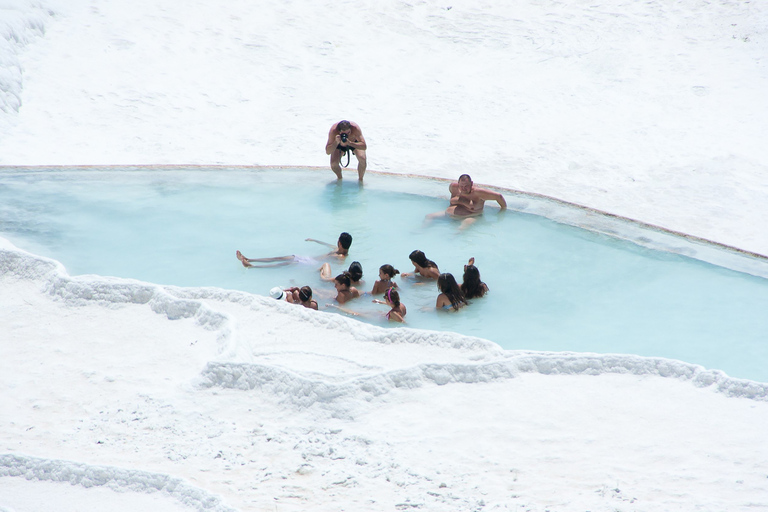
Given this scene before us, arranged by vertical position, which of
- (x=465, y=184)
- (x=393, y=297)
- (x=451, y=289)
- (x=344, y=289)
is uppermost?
(x=465, y=184)

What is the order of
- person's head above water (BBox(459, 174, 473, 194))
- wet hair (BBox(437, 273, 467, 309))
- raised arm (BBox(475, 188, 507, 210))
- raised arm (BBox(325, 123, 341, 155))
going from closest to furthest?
wet hair (BBox(437, 273, 467, 309)), person's head above water (BBox(459, 174, 473, 194)), raised arm (BBox(475, 188, 507, 210)), raised arm (BBox(325, 123, 341, 155))

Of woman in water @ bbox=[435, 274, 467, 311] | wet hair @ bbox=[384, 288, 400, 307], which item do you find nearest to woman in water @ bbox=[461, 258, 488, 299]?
woman in water @ bbox=[435, 274, 467, 311]

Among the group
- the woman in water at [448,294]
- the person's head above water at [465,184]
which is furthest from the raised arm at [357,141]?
the woman in water at [448,294]

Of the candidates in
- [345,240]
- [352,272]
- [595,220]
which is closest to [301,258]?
[345,240]

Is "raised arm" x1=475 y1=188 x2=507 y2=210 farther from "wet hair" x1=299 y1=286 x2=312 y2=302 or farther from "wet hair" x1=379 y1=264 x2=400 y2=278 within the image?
"wet hair" x1=299 y1=286 x2=312 y2=302

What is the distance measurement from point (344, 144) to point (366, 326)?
399 cm

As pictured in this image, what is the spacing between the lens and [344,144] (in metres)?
8.76

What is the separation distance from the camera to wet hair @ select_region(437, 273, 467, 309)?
5.88 meters

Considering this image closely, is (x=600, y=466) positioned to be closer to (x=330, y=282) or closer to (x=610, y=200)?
(x=330, y=282)

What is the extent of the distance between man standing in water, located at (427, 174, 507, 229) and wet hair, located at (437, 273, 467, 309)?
1849 millimetres

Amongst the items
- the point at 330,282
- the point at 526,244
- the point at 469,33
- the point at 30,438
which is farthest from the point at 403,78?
the point at 30,438

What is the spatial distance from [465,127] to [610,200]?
10.1ft

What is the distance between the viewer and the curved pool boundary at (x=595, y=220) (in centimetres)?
673

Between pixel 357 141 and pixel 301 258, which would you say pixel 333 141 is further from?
pixel 301 258
